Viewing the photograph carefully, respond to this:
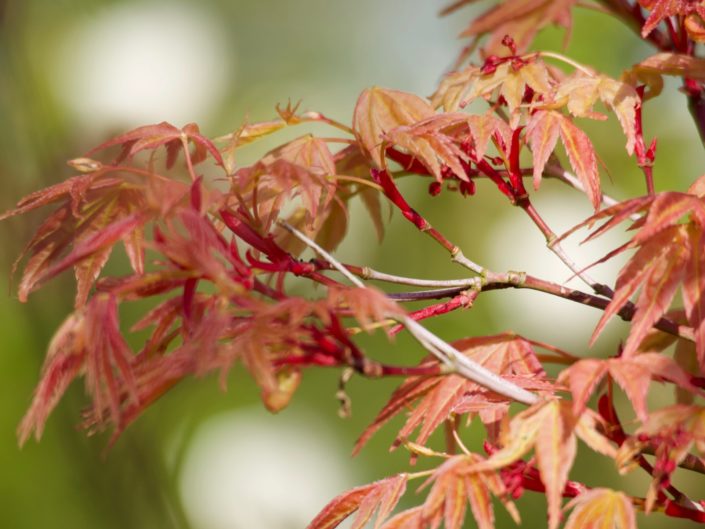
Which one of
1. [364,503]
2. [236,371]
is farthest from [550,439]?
[236,371]

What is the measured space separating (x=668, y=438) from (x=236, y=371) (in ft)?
4.05

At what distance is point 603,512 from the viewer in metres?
0.58

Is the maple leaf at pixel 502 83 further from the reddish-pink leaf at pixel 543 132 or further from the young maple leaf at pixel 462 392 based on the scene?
the young maple leaf at pixel 462 392

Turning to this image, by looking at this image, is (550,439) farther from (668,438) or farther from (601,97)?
(601,97)

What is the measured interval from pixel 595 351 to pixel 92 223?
1316 mm

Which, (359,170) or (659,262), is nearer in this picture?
(659,262)

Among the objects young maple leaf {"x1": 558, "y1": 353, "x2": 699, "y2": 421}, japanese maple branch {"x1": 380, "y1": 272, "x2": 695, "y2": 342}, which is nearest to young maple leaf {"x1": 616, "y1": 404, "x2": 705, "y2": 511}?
young maple leaf {"x1": 558, "y1": 353, "x2": 699, "y2": 421}

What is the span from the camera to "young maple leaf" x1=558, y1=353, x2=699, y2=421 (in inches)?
21.5

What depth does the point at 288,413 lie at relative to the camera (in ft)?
6.10

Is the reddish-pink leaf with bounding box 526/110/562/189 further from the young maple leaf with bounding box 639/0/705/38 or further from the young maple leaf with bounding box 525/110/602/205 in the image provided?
the young maple leaf with bounding box 639/0/705/38

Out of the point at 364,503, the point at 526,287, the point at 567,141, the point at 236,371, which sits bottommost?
the point at 236,371

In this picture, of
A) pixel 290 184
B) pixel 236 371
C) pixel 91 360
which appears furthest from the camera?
pixel 236 371

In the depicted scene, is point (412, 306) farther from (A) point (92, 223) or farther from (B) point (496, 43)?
(A) point (92, 223)

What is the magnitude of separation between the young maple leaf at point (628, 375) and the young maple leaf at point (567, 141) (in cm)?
16
